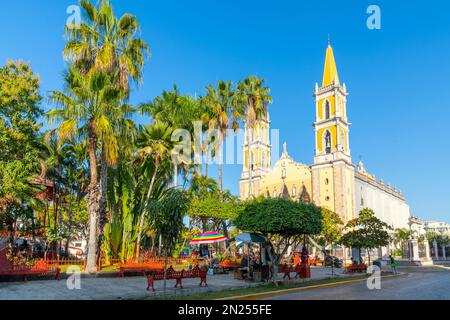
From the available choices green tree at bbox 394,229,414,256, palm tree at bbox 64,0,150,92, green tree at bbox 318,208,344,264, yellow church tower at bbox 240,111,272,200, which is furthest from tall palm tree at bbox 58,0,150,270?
green tree at bbox 394,229,414,256

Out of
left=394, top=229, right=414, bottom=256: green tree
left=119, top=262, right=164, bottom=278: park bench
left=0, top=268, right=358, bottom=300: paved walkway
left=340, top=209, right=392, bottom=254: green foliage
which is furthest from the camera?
left=394, top=229, right=414, bottom=256: green tree

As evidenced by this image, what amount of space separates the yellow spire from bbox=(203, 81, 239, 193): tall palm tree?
1265 inches

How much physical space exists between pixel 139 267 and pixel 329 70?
52.4m

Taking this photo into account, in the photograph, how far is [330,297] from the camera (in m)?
13.8

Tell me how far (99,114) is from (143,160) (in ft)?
24.0

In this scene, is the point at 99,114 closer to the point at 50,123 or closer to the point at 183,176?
the point at 50,123

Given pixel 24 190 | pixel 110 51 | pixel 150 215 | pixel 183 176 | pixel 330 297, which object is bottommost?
pixel 330 297

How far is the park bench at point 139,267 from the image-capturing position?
2006 cm

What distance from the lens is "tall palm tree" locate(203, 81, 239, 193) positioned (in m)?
33.6

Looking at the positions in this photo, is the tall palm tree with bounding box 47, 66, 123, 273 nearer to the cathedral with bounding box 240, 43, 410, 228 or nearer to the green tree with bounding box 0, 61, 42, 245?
the green tree with bounding box 0, 61, 42, 245

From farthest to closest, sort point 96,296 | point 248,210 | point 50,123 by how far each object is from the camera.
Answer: point 248,210, point 50,123, point 96,296
